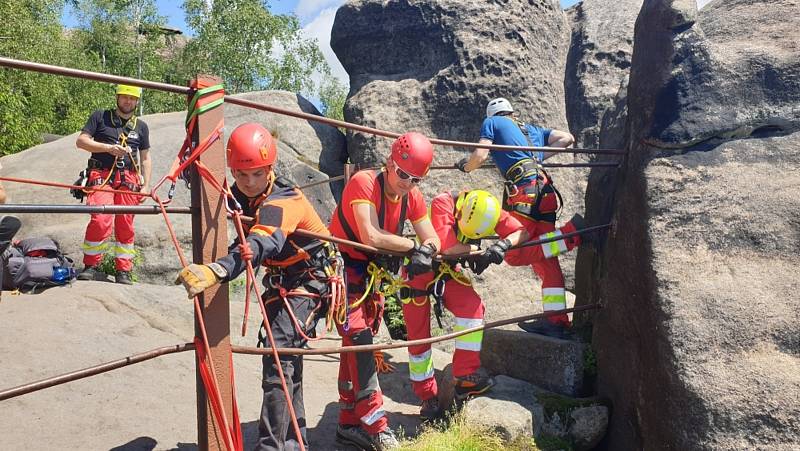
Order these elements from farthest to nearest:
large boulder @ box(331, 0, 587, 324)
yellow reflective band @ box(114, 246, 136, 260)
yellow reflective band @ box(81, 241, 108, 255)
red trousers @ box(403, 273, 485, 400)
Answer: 1. large boulder @ box(331, 0, 587, 324)
2. yellow reflective band @ box(114, 246, 136, 260)
3. yellow reflective band @ box(81, 241, 108, 255)
4. red trousers @ box(403, 273, 485, 400)

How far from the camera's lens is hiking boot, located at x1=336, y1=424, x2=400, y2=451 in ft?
14.8

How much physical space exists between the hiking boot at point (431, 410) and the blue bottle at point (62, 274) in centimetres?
417

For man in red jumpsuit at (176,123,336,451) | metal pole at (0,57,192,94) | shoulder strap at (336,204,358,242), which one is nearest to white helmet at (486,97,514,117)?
shoulder strap at (336,204,358,242)

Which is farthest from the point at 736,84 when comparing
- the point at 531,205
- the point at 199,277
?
the point at 199,277

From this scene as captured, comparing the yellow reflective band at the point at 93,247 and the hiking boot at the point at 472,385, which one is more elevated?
the yellow reflective band at the point at 93,247

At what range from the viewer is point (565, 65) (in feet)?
35.4

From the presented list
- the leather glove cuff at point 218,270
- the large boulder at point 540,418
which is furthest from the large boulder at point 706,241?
the leather glove cuff at point 218,270

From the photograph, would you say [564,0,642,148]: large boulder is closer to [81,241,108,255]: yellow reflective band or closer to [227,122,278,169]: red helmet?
[81,241,108,255]: yellow reflective band

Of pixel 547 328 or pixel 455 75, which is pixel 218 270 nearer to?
pixel 547 328

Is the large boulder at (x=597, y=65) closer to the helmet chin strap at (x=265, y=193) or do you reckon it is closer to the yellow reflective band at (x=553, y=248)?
the yellow reflective band at (x=553, y=248)

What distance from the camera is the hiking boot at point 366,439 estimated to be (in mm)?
4504

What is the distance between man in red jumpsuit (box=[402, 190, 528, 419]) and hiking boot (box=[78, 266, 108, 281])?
424 centimetres

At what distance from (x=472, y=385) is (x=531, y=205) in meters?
2.04

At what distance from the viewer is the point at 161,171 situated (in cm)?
1037
